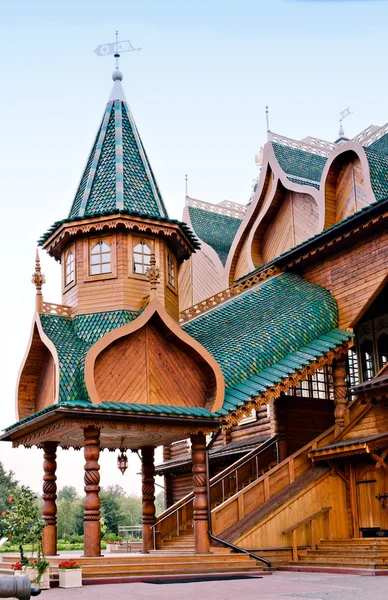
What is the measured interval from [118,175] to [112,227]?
1.65 meters

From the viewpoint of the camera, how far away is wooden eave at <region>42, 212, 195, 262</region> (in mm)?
17469

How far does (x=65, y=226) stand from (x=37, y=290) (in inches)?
61.7

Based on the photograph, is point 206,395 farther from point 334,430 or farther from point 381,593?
point 381,593

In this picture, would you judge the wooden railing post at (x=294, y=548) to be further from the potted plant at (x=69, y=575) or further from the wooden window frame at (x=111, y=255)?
the wooden window frame at (x=111, y=255)

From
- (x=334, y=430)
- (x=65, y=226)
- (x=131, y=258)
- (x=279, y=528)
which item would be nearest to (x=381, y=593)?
(x=279, y=528)

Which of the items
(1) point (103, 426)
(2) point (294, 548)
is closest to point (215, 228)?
(2) point (294, 548)

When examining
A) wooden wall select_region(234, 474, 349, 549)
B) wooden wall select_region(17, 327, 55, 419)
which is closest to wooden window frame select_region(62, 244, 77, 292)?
wooden wall select_region(17, 327, 55, 419)

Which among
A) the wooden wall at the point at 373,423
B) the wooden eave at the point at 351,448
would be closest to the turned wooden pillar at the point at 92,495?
the wooden eave at the point at 351,448

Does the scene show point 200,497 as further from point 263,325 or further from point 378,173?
point 378,173

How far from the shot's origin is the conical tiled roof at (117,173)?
18.0 m

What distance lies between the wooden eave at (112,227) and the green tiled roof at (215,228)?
11.6 meters

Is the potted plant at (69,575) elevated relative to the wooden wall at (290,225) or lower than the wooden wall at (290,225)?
lower

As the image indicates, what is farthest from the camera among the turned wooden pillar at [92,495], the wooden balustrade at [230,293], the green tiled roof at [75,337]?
the wooden balustrade at [230,293]

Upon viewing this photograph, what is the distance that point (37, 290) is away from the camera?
17.1 meters
